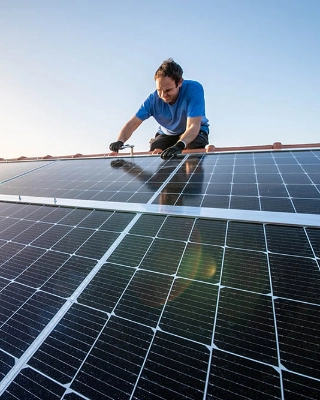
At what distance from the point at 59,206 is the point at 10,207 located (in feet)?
4.43

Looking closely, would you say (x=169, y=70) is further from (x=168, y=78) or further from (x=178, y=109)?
(x=178, y=109)

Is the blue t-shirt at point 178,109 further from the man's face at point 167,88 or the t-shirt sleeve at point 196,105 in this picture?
the man's face at point 167,88

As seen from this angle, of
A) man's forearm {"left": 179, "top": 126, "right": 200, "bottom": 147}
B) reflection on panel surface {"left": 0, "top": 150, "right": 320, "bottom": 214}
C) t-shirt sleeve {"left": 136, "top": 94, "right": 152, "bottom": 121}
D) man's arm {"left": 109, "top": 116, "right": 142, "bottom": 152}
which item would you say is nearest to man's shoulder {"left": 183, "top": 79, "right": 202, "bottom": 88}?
t-shirt sleeve {"left": 136, "top": 94, "right": 152, "bottom": 121}

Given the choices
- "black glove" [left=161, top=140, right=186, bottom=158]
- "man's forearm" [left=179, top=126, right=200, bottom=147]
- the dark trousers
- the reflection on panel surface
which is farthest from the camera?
the dark trousers

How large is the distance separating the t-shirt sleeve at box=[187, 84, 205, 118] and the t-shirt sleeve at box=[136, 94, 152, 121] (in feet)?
5.47

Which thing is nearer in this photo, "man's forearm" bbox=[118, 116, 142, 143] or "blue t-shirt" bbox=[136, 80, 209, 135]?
"blue t-shirt" bbox=[136, 80, 209, 135]

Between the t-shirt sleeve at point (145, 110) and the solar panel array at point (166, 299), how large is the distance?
5.11m

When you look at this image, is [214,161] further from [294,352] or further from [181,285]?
[294,352]

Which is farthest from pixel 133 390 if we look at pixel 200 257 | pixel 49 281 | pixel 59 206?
pixel 59 206

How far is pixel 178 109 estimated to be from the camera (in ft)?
25.2

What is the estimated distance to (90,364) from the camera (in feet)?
6.08

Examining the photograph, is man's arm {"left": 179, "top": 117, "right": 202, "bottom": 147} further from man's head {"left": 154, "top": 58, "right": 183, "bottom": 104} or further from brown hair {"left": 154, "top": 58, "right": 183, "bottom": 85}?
brown hair {"left": 154, "top": 58, "right": 183, "bottom": 85}

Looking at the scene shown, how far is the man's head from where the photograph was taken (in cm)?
665

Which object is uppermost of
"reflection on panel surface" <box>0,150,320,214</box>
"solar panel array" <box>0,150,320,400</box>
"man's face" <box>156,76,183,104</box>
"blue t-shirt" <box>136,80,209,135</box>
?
"man's face" <box>156,76,183,104</box>
